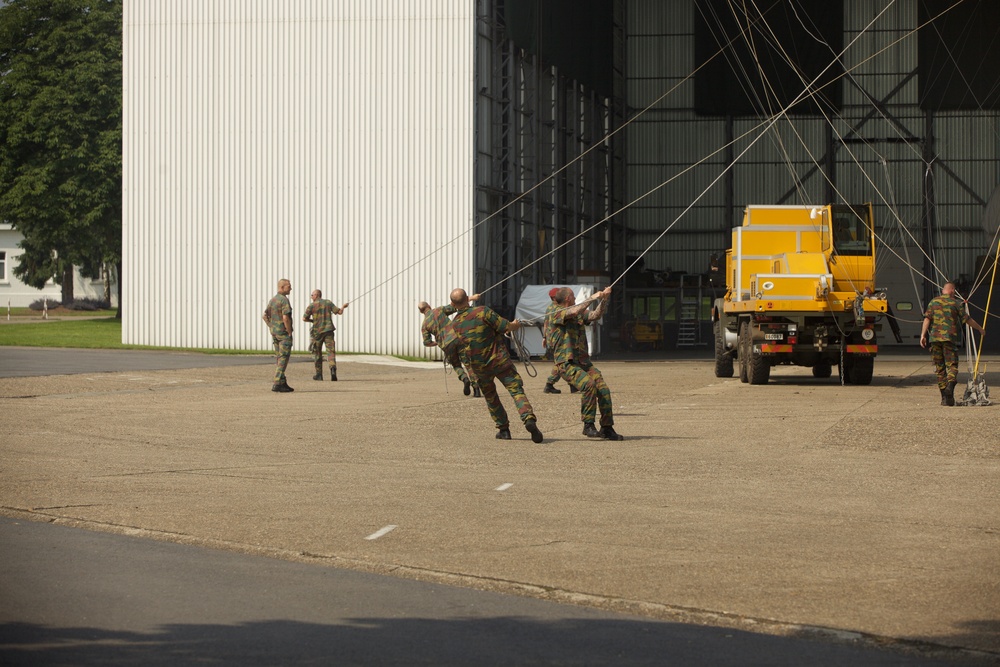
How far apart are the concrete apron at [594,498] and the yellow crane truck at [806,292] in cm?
537

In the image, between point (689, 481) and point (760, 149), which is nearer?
point (689, 481)

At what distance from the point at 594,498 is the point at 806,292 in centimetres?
1647

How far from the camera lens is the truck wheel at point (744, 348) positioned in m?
27.4

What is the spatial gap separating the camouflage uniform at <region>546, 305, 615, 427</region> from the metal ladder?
40179 mm

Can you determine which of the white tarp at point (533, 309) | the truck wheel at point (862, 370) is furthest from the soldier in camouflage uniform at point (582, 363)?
the white tarp at point (533, 309)

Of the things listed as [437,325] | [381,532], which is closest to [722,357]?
[437,325]

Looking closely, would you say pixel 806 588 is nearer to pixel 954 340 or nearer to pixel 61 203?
pixel 954 340

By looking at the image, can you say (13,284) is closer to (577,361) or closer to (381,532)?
(577,361)

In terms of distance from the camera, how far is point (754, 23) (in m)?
51.9

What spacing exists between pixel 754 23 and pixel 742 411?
114 ft

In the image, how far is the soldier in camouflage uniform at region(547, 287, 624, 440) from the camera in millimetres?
15570

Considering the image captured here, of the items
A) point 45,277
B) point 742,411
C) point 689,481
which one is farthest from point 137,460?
point 45,277

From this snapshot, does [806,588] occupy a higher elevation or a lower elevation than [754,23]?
lower

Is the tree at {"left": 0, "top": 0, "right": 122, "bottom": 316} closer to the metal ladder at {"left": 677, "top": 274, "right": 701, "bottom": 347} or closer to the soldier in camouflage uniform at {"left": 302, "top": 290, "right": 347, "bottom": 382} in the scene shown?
the metal ladder at {"left": 677, "top": 274, "right": 701, "bottom": 347}
